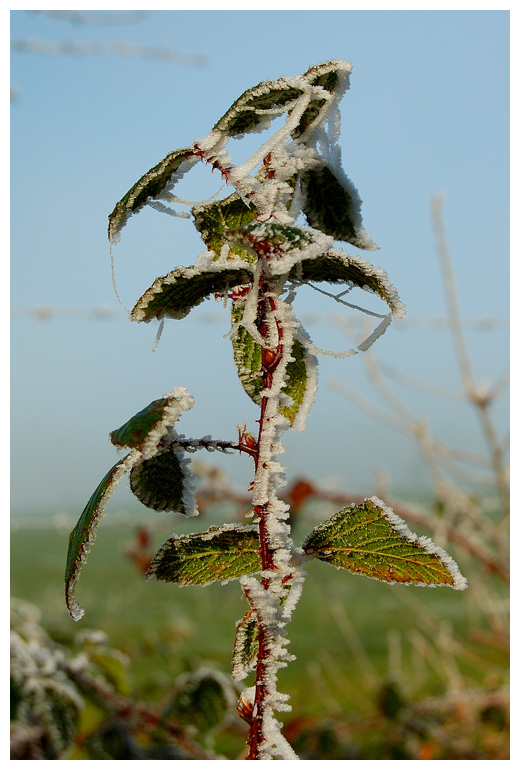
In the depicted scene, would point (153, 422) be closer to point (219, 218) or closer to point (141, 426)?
point (141, 426)

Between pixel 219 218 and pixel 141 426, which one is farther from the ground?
pixel 219 218

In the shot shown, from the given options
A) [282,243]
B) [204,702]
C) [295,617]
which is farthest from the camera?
[295,617]

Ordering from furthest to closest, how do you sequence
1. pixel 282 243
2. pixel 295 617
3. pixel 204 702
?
1. pixel 295 617
2. pixel 204 702
3. pixel 282 243

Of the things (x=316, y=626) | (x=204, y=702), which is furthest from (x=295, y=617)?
(x=204, y=702)

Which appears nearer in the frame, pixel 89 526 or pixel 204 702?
pixel 89 526

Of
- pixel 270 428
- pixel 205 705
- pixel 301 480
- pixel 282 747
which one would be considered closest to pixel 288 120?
pixel 270 428

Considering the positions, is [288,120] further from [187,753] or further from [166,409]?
[187,753]

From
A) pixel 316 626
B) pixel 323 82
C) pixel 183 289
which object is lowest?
pixel 316 626
